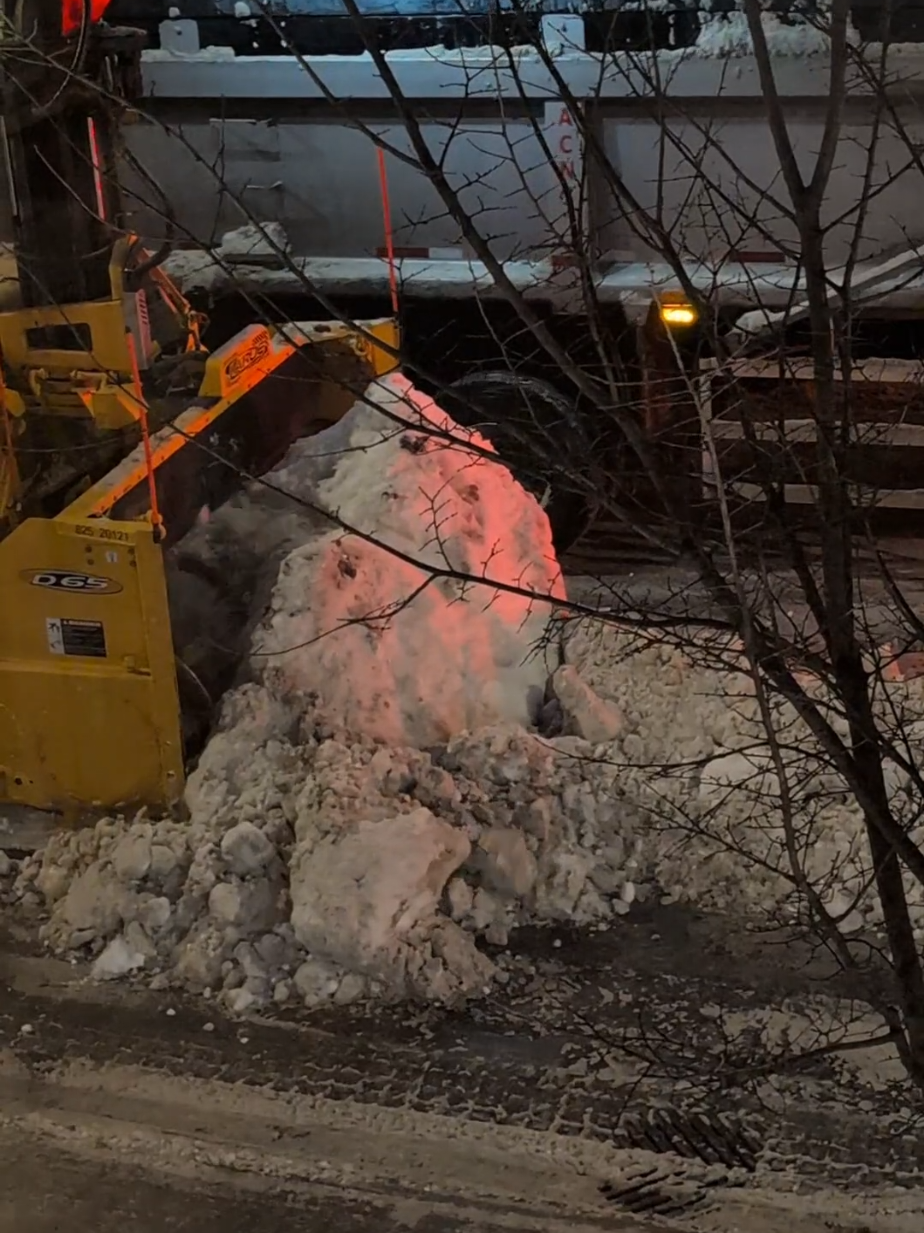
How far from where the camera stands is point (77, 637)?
16.3 ft

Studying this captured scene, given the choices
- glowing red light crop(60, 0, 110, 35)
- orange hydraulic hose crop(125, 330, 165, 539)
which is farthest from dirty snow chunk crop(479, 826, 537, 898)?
glowing red light crop(60, 0, 110, 35)

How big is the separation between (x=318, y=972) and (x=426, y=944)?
33cm

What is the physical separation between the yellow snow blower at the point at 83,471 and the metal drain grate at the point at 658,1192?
1.99 meters

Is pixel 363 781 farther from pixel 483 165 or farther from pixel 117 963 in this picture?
pixel 483 165

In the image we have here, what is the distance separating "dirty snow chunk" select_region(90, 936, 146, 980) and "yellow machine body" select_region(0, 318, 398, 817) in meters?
0.57

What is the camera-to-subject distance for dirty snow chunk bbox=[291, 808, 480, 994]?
443 cm

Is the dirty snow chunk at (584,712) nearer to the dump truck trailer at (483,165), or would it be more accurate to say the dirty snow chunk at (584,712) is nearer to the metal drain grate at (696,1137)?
the dump truck trailer at (483,165)

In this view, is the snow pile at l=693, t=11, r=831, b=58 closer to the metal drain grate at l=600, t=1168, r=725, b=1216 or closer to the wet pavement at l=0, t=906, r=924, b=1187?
the wet pavement at l=0, t=906, r=924, b=1187

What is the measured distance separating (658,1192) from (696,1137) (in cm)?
22

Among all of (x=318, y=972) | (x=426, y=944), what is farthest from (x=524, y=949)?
(x=318, y=972)

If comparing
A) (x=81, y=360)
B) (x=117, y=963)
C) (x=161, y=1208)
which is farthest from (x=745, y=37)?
(x=161, y=1208)

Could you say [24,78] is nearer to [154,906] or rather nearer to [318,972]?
[154,906]

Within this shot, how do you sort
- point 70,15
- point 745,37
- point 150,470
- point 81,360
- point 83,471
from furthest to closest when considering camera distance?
point 745,37 → point 83,471 → point 81,360 → point 70,15 → point 150,470

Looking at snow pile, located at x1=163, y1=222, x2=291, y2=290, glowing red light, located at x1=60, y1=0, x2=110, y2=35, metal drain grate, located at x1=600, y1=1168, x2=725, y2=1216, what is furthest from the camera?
snow pile, located at x1=163, y1=222, x2=291, y2=290
